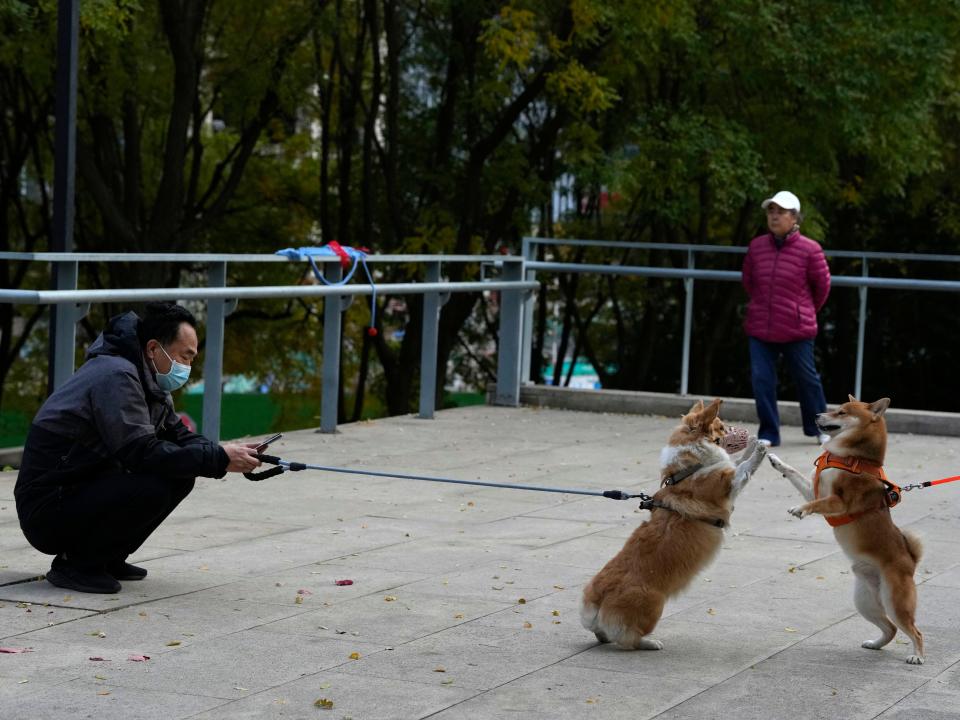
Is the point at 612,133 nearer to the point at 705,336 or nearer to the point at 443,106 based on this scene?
the point at 443,106

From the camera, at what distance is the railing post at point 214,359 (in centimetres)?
1054

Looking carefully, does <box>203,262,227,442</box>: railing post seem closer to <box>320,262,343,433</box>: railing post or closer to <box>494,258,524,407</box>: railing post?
<box>320,262,343,433</box>: railing post

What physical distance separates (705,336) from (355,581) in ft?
64.2

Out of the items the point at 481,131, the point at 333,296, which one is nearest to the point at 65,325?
the point at 333,296

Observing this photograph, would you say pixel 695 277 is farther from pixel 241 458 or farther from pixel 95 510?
pixel 95 510

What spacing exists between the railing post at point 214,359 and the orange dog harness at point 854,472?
5.50 m

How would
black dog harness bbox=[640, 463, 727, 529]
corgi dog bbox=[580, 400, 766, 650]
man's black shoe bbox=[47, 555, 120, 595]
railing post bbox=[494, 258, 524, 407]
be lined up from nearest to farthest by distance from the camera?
corgi dog bbox=[580, 400, 766, 650], black dog harness bbox=[640, 463, 727, 529], man's black shoe bbox=[47, 555, 120, 595], railing post bbox=[494, 258, 524, 407]

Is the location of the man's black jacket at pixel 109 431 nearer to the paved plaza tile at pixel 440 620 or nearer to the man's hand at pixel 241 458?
the man's hand at pixel 241 458

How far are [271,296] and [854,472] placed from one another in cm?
613

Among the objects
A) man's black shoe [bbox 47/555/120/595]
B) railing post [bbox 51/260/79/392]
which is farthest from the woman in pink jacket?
man's black shoe [bbox 47/555/120/595]

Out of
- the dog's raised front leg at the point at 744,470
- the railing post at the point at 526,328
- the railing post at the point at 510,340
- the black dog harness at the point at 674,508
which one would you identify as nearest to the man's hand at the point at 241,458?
the black dog harness at the point at 674,508

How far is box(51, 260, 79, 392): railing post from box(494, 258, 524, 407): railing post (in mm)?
5753

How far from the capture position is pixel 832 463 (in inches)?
232

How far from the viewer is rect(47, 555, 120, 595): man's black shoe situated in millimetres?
6434
